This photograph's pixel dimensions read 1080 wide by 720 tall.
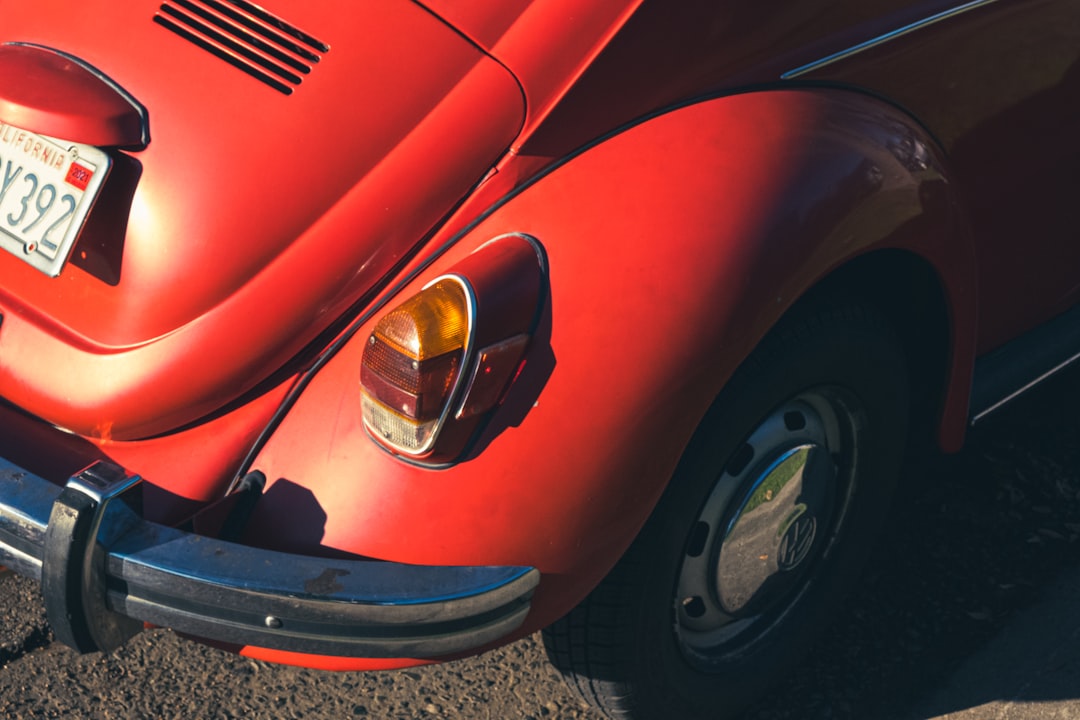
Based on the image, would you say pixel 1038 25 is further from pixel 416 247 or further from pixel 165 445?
pixel 165 445

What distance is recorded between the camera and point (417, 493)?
162 centimetres

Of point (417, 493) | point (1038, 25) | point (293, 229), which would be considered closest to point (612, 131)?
point (293, 229)

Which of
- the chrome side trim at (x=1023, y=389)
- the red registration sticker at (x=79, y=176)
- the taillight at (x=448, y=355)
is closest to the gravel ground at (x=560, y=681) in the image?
the chrome side trim at (x=1023, y=389)

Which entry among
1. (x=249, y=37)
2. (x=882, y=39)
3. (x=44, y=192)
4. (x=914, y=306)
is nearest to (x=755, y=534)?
(x=914, y=306)

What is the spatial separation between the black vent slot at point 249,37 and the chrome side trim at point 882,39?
0.79 meters

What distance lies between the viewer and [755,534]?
2.06 meters

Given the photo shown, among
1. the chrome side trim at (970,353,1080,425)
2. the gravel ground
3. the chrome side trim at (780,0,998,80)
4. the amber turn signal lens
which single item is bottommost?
the gravel ground

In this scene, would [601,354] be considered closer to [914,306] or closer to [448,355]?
[448,355]

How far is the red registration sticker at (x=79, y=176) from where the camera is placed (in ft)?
5.84

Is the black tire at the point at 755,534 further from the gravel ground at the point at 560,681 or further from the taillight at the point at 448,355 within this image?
the taillight at the point at 448,355

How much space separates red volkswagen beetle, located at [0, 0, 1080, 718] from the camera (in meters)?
1.60

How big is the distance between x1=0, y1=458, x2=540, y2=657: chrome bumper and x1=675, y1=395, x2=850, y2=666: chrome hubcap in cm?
49

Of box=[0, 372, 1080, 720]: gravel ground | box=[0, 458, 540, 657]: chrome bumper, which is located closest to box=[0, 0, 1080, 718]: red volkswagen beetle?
box=[0, 458, 540, 657]: chrome bumper

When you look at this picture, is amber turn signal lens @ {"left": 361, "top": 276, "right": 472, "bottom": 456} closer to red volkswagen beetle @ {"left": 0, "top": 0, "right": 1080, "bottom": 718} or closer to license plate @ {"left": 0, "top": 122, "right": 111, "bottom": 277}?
red volkswagen beetle @ {"left": 0, "top": 0, "right": 1080, "bottom": 718}
